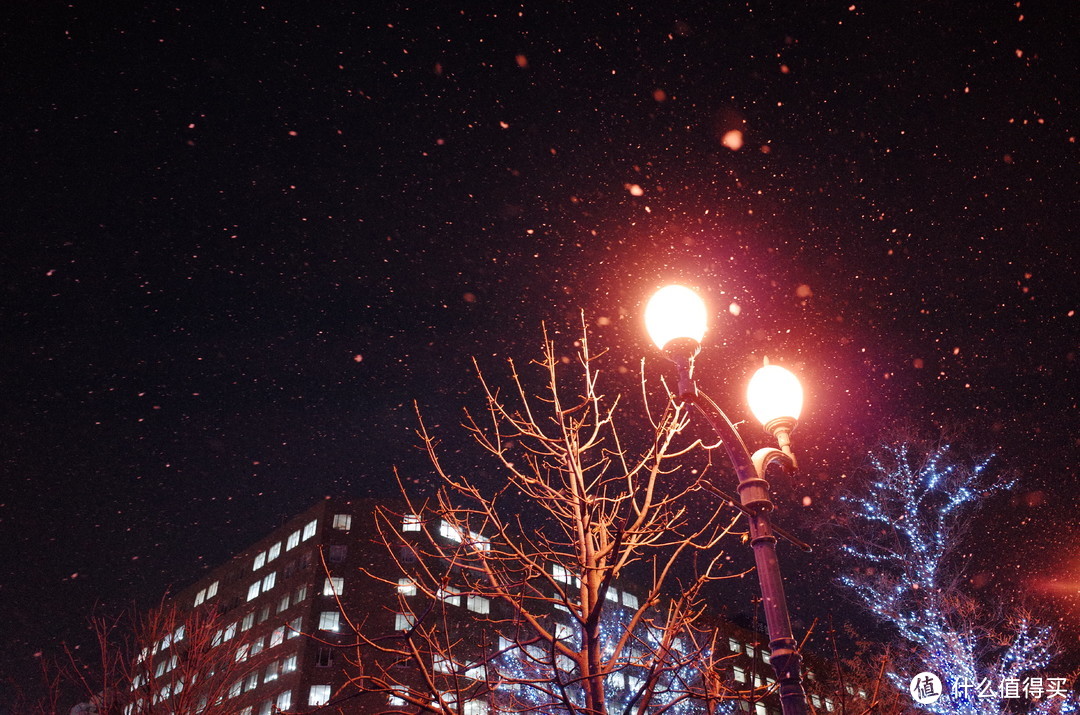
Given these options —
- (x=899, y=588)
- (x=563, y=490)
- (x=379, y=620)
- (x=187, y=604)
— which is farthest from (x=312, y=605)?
(x=563, y=490)

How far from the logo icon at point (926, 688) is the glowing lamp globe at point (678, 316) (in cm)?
1391

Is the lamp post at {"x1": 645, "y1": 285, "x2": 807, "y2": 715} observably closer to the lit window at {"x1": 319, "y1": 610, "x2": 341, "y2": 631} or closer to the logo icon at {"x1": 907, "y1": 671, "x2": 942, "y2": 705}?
the logo icon at {"x1": 907, "y1": 671, "x2": 942, "y2": 705}

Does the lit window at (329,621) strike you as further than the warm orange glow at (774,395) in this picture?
Yes

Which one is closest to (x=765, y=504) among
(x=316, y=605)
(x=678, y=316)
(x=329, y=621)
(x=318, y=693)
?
(x=678, y=316)

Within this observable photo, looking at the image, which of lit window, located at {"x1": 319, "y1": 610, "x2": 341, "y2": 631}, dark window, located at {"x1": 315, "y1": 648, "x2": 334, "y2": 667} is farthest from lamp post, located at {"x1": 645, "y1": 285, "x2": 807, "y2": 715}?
lit window, located at {"x1": 319, "y1": 610, "x2": 341, "y2": 631}

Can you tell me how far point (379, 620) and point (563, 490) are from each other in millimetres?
43393

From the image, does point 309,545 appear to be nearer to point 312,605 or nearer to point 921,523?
point 312,605

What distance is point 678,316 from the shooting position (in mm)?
4371

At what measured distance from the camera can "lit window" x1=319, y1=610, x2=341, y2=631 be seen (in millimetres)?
44603

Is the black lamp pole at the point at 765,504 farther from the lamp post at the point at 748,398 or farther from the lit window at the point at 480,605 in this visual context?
the lit window at the point at 480,605

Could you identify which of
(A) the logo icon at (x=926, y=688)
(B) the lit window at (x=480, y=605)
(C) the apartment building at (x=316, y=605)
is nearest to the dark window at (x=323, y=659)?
(C) the apartment building at (x=316, y=605)

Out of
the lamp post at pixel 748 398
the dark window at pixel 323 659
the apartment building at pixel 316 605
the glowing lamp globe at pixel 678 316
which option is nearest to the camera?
the lamp post at pixel 748 398

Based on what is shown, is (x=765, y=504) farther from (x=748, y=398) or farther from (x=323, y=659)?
(x=323, y=659)

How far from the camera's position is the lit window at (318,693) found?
1591 inches
